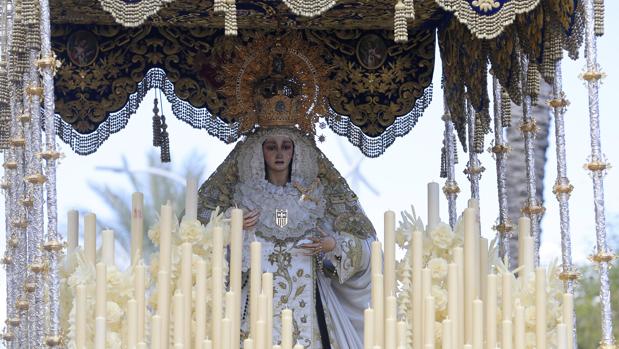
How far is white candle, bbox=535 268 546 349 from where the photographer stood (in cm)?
971

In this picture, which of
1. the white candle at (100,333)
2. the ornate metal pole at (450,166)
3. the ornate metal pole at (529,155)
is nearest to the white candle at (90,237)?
the white candle at (100,333)

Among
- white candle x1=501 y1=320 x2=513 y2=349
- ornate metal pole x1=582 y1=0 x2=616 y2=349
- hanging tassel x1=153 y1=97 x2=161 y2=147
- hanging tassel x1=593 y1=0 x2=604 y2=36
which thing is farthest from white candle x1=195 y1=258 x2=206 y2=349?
hanging tassel x1=153 y1=97 x2=161 y2=147

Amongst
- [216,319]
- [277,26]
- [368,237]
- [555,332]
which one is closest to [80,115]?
[277,26]

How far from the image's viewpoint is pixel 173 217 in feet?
33.4

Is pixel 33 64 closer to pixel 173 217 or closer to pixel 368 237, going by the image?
pixel 173 217

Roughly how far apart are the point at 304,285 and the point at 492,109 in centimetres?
182

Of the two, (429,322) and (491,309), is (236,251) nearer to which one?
(429,322)

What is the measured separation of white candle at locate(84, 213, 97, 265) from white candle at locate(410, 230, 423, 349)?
69.8 inches

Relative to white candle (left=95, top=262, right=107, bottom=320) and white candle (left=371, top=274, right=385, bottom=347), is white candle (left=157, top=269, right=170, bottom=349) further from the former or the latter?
white candle (left=371, top=274, right=385, bottom=347)

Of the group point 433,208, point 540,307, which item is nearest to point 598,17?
point 433,208

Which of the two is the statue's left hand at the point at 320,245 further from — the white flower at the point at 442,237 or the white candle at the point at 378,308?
the white candle at the point at 378,308

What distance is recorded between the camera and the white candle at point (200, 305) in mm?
9516

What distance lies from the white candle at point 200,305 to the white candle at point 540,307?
1.81 m

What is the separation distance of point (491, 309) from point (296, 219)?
197 cm
